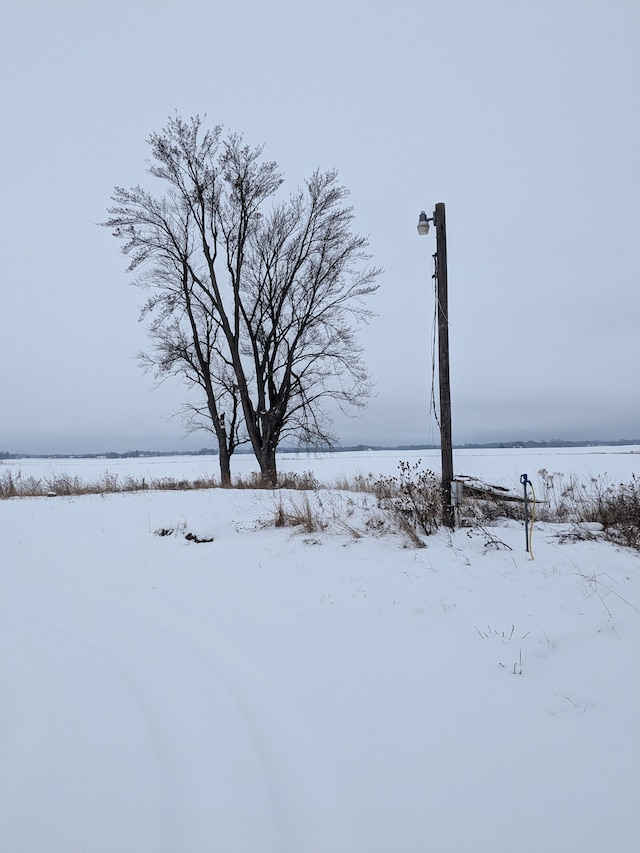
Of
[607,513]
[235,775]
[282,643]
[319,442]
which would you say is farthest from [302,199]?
[235,775]

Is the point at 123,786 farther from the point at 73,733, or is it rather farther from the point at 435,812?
the point at 435,812

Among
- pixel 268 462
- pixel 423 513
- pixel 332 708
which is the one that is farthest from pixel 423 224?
pixel 268 462

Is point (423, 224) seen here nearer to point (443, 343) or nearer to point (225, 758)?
point (443, 343)

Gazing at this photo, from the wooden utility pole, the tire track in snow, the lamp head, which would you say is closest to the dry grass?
the wooden utility pole

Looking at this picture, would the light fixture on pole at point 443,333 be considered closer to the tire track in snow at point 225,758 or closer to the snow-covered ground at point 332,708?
the snow-covered ground at point 332,708

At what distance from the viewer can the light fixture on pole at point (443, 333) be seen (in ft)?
24.1

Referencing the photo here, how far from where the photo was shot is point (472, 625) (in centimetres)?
373

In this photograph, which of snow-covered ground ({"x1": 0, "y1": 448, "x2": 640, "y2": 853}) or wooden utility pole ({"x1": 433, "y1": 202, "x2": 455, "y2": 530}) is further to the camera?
wooden utility pole ({"x1": 433, "y1": 202, "x2": 455, "y2": 530})

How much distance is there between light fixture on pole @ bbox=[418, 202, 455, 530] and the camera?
7.34m

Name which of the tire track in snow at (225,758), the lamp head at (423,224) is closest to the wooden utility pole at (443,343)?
the lamp head at (423,224)

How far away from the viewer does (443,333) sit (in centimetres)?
742

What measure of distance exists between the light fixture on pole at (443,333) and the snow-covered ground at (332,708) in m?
2.22

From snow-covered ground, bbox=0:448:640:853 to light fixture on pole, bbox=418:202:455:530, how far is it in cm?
222

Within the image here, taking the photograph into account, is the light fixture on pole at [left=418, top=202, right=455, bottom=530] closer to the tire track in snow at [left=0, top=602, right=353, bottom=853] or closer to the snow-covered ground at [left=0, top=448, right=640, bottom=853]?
the snow-covered ground at [left=0, top=448, right=640, bottom=853]
